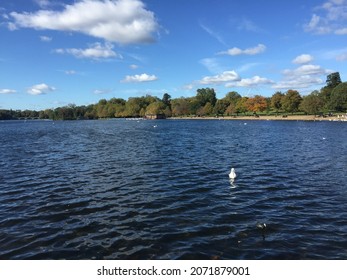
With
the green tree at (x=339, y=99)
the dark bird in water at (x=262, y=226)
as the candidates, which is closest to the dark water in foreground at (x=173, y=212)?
the dark bird in water at (x=262, y=226)

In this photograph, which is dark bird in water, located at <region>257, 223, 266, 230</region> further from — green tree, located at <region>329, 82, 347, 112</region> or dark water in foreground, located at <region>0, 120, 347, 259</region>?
green tree, located at <region>329, 82, 347, 112</region>

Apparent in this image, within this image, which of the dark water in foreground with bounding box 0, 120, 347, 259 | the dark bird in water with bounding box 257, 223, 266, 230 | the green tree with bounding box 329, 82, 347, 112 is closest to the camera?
the dark water in foreground with bounding box 0, 120, 347, 259

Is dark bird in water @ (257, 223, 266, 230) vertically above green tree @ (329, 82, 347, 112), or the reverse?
green tree @ (329, 82, 347, 112)

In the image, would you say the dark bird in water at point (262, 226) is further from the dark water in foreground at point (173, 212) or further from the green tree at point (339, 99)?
the green tree at point (339, 99)

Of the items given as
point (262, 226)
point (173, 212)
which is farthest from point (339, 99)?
point (262, 226)

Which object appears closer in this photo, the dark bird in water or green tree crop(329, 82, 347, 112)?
the dark bird in water

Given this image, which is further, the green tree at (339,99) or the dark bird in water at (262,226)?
the green tree at (339,99)

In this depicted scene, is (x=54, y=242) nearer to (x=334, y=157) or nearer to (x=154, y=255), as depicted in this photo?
(x=154, y=255)

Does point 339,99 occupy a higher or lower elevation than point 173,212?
higher

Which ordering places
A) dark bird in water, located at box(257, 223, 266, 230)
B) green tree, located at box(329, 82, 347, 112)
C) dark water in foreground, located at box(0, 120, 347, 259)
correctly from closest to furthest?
1. dark water in foreground, located at box(0, 120, 347, 259)
2. dark bird in water, located at box(257, 223, 266, 230)
3. green tree, located at box(329, 82, 347, 112)

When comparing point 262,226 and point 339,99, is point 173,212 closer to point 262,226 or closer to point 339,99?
point 262,226

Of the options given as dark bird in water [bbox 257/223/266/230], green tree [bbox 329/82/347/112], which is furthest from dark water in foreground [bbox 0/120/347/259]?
green tree [bbox 329/82/347/112]

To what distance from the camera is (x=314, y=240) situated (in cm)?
1527
